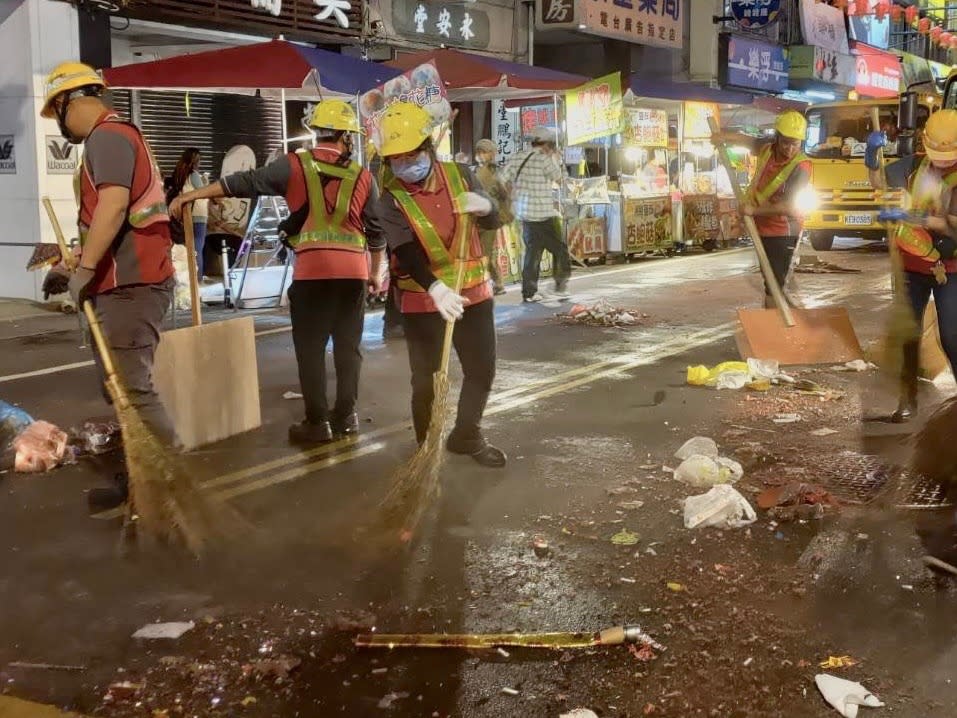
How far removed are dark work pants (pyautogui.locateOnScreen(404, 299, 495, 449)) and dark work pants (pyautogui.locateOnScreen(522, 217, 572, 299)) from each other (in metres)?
7.61

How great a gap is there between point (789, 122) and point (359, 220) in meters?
3.96

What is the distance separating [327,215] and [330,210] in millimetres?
37

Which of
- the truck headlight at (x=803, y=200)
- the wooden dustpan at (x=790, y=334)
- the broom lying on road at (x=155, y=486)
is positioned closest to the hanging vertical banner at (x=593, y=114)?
the wooden dustpan at (x=790, y=334)

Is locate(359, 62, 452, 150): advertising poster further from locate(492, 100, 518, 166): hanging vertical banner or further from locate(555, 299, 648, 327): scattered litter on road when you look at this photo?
locate(492, 100, 518, 166): hanging vertical banner

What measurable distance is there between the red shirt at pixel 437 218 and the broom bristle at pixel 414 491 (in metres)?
0.85

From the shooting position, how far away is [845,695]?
3500mm

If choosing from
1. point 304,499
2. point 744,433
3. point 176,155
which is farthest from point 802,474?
point 176,155

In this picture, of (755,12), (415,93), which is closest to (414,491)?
(415,93)

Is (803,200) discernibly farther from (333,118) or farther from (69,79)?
(69,79)

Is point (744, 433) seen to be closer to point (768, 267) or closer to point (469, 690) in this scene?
point (768, 267)

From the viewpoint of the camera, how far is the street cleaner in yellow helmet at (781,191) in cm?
872

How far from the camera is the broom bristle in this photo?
5.05 m

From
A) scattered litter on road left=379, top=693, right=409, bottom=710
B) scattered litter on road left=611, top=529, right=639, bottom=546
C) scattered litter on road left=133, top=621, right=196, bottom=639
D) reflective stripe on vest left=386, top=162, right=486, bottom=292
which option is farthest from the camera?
reflective stripe on vest left=386, top=162, right=486, bottom=292

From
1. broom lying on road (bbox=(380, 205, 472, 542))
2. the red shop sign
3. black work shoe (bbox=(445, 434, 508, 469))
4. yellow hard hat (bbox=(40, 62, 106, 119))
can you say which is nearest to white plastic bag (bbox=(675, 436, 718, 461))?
black work shoe (bbox=(445, 434, 508, 469))
